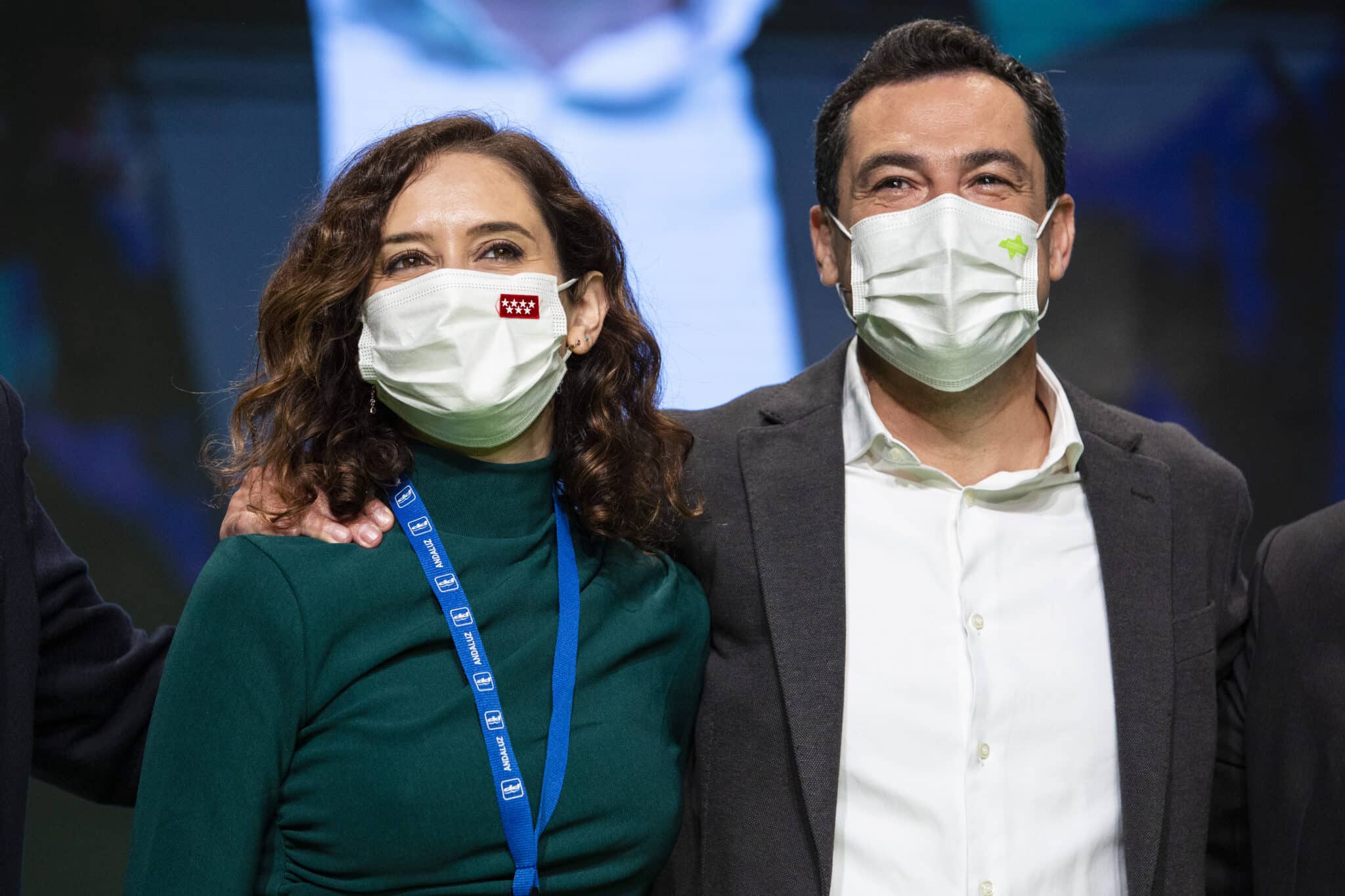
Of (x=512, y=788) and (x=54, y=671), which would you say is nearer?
(x=512, y=788)

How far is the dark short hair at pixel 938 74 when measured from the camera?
2.01 m

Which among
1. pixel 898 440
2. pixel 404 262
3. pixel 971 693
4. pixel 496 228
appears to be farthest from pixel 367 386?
pixel 971 693

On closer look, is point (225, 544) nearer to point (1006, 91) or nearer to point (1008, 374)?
point (1008, 374)

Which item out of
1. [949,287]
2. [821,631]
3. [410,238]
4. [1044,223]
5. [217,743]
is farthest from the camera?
[1044,223]

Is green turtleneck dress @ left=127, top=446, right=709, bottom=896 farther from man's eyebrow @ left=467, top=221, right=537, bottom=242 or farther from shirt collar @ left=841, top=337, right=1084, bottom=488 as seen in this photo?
shirt collar @ left=841, top=337, right=1084, bottom=488

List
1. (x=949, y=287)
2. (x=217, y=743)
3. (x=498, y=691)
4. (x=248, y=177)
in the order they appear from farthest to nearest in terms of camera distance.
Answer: (x=248, y=177)
(x=949, y=287)
(x=498, y=691)
(x=217, y=743)

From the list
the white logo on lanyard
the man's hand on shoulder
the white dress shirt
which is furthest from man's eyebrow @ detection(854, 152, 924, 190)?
the white logo on lanyard

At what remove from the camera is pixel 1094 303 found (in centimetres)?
344

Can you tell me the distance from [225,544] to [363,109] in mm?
1893

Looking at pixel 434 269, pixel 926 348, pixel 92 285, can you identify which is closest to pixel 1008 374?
pixel 926 348

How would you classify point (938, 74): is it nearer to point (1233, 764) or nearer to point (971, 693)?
point (971, 693)

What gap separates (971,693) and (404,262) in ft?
3.19

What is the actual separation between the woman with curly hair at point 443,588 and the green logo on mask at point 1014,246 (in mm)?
559

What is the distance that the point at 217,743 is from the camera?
143cm
